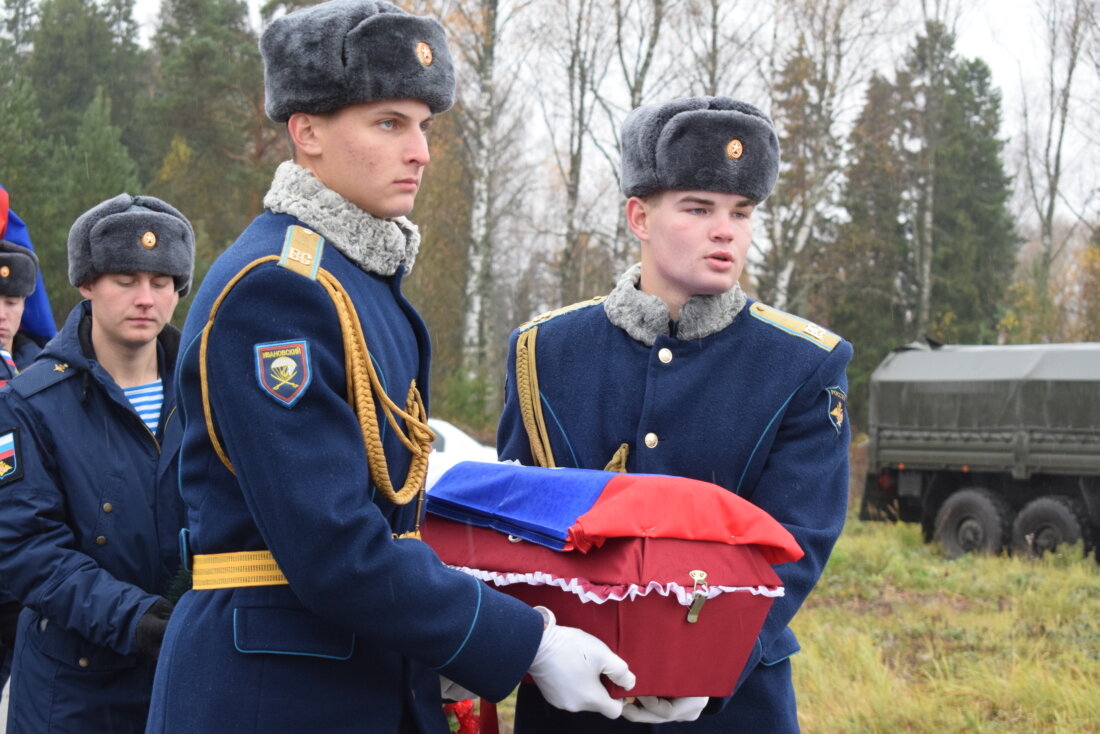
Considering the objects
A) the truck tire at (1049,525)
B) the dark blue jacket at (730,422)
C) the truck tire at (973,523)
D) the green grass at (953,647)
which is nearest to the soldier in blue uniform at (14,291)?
the dark blue jacket at (730,422)

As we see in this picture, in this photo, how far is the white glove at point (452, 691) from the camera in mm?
2443

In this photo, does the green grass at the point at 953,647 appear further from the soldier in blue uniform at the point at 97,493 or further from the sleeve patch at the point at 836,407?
the soldier in blue uniform at the point at 97,493

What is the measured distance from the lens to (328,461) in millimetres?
1990

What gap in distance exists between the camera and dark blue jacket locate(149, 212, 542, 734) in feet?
6.47

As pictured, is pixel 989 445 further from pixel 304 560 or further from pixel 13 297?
pixel 304 560

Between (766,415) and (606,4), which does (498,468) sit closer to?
(766,415)

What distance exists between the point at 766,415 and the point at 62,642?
194 centimetres

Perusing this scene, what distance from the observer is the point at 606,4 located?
23625 millimetres

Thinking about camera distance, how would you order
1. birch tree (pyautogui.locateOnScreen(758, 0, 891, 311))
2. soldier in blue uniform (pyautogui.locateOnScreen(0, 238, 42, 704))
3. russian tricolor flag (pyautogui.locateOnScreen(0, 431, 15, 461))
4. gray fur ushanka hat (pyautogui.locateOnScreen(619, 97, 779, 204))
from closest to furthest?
gray fur ushanka hat (pyautogui.locateOnScreen(619, 97, 779, 204)) < russian tricolor flag (pyautogui.locateOnScreen(0, 431, 15, 461)) < soldier in blue uniform (pyautogui.locateOnScreen(0, 238, 42, 704)) < birch tree (pyautogui.locateOnScreen(758, 0, 891, 311))

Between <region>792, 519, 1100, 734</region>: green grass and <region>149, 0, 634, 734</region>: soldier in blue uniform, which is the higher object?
<region>149, 0, 634, 734</region>: soldier in blue uniform

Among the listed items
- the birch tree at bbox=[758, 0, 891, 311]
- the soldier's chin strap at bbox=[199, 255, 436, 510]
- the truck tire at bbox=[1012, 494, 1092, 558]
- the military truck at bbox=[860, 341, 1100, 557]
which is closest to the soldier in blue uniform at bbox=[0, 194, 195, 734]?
the soldier's chin strap at bbox=[199, 255, 436, 510]

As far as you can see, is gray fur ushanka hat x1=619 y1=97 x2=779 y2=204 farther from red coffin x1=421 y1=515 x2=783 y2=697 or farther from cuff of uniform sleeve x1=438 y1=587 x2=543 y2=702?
cuff of uniform sleeve x1=438 y1=587 x2=543 y2=702

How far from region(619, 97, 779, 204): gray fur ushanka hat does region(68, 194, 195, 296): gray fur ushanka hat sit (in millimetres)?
1490

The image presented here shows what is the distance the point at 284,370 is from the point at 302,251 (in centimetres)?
25
